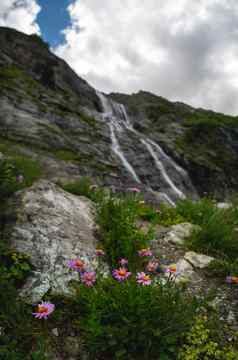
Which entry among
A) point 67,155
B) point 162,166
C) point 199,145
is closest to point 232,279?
point 67,155

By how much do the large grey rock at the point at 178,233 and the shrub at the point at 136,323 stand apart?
1.92 m

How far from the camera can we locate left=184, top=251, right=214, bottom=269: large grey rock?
3071 millimetres

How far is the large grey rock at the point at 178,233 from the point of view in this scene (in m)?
3.82

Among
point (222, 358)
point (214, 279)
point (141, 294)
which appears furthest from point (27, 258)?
point (214, 279)

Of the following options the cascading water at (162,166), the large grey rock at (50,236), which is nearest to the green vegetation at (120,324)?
the large grey rock at (50,236)

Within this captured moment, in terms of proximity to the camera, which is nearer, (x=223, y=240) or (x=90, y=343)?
(x=90, y=343)

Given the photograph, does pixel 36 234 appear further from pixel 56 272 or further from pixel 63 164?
pixel 63 164

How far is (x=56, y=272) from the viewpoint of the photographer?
2346 mm

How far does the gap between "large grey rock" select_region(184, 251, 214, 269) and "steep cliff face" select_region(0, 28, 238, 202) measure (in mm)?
4450

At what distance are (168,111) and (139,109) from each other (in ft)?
12.6

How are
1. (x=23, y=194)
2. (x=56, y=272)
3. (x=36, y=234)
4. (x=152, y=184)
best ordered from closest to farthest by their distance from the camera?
(x=56, y=272) < (x=36, y=234) < (x=23, y=194) < (x=152, y=184)

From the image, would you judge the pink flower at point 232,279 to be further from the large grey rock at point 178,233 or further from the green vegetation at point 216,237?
the large grey rock at point 178,233

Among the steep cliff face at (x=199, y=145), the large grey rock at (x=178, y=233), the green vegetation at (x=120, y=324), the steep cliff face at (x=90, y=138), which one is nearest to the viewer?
the green vegetation at (x=120, y=324)

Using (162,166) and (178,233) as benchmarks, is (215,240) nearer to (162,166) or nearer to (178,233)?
(178,233)
